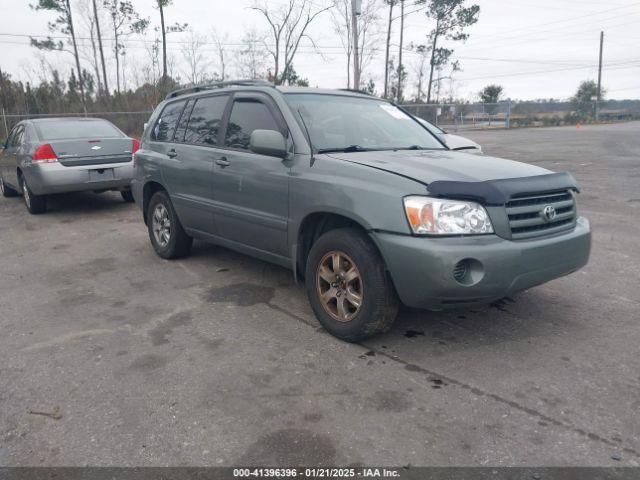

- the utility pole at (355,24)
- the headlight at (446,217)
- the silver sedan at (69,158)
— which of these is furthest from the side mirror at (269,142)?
the utility pole at (355,24)

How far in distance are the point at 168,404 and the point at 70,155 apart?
651 cm

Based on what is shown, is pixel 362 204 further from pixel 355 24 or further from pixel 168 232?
pixel 355 24

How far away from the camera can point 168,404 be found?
292cm

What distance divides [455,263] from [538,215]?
2.47 ft

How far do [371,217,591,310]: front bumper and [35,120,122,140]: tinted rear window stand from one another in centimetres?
711

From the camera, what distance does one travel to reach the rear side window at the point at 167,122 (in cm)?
559

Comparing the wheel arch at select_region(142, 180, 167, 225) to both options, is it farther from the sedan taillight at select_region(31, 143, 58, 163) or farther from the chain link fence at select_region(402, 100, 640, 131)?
the chain link fence at select_region(402, 100, 640, 131)

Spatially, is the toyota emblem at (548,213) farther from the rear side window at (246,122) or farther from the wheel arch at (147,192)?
the wheel arch at (147,192)

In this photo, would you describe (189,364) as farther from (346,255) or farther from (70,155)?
(70,155)

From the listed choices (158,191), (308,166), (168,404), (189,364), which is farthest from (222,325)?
(158,191)

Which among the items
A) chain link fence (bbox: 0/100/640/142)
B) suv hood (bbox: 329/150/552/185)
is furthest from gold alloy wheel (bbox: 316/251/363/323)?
chain link fence (bbox: 0/100/640/142)

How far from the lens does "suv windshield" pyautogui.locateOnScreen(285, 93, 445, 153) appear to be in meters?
4.12

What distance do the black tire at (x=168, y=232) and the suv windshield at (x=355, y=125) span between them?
2.06m

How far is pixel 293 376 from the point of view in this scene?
3215 millimetres
